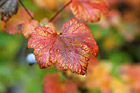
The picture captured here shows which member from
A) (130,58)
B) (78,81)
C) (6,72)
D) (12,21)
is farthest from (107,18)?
(12,21)

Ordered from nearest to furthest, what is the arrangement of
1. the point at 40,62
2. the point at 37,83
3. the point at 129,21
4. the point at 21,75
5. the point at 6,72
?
1. the point at 40,62
2. the point at 37,83
3. the point at 6,72
4. the point at 21,75
5. the point at 129,21

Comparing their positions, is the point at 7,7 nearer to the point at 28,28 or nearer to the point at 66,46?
the point at 28,28

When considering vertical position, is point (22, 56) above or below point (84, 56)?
below

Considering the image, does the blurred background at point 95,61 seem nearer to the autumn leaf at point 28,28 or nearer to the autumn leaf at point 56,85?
the autumn leaf at point 56,85

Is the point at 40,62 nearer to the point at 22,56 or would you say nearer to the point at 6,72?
the point at 6,72

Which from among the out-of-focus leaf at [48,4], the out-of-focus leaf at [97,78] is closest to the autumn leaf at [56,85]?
the out-of-focus leaf at [97,78]

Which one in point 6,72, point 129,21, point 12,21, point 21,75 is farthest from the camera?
point 129,21
